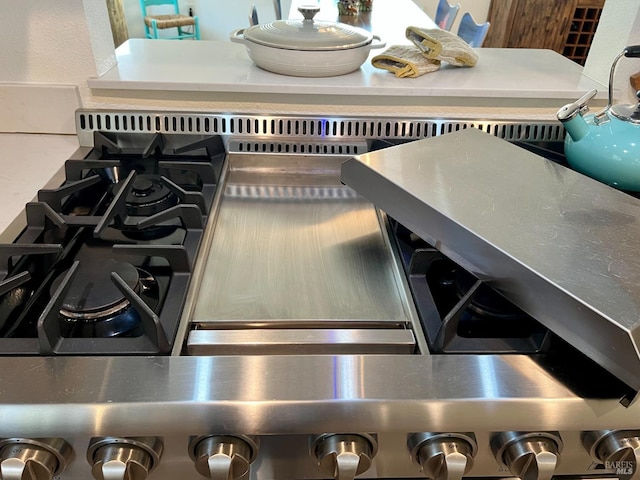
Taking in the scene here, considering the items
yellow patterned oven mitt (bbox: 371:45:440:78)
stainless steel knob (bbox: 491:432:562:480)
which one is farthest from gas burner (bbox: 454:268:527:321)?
yellow patterned oven mitt (bbox: 371:45:440:78)

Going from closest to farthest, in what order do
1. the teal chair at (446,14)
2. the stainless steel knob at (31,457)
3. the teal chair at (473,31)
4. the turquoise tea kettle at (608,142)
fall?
the stainless steel knob at (31,457) → the turquoise tea kettle at (608,142) → the teal chair at (473,31) → the teal chair at (446,14)

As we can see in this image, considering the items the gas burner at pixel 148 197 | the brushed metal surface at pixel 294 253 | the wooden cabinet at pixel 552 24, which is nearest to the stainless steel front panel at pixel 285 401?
the brushed metal surface at pixel 294 253

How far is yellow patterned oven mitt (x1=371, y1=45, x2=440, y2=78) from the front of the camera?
0.99m

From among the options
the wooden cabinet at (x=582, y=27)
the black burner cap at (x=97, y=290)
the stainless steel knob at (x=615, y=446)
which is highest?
the black burner cap at (x=97, y=290)

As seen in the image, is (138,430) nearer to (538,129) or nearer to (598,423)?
Result: (598,423)

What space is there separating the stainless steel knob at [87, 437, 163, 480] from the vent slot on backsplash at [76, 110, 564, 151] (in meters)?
0.60

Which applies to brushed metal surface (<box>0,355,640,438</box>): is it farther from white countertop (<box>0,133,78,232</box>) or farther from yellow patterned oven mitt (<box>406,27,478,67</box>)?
yellow patterned oven mitt (<box>406,27,478,67</box>)

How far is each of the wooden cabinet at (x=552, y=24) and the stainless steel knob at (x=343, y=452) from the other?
3684mm

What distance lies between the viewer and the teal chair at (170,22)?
4414 millimetres

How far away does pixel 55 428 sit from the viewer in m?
0.45

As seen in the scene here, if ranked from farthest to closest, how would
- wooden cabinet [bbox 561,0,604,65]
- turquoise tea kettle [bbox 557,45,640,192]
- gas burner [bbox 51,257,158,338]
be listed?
wooden cabinet [bbox 561,0,604,65] → turquoise tea kettle [bbox 557,45,640,192] → gas burner [bbox 51,257,158,338]

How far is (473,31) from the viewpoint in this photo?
2.61 metres

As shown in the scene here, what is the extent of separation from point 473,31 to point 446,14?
533mm

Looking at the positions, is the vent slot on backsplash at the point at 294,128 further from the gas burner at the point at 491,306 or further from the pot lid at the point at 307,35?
the gas burner at the point at 491,306
